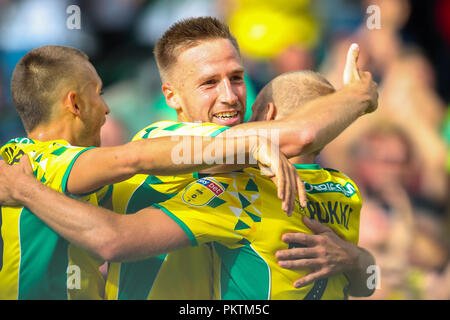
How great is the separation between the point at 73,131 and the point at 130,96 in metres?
2.55

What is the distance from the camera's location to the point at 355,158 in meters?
5.55

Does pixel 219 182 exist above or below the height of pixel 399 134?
above

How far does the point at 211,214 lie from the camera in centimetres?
227

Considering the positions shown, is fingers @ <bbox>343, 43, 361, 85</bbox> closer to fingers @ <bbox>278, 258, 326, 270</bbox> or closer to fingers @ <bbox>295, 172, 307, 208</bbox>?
fingers @ <bbox>295, 172, 307, 208</bbox>

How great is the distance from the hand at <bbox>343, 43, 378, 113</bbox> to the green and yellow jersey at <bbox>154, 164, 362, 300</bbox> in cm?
50

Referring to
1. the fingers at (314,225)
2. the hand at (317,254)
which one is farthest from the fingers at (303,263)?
the fingers at (314,225)

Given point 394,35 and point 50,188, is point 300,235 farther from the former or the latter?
point 394,35

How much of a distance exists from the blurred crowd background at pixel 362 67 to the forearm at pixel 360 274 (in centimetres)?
224

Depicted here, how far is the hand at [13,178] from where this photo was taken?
2379 millimetres

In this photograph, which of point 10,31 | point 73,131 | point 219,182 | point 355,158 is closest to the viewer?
point 219,182

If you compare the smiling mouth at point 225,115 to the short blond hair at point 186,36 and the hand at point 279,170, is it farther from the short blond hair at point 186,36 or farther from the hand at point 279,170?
the hand at point 279,170

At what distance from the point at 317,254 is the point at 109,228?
975mm

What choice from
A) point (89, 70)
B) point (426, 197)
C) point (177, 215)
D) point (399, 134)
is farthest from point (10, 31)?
point (426, 197)

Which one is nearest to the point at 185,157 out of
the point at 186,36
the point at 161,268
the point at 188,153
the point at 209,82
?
the point at 188,153
